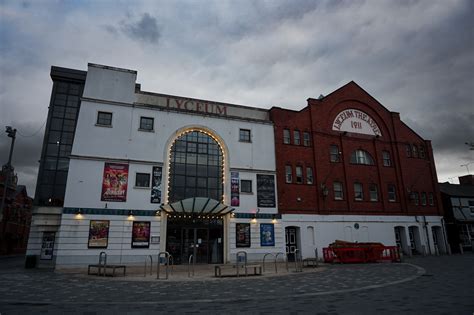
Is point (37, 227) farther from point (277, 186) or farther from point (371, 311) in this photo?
point (371, 311)

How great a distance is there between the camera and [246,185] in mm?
25125

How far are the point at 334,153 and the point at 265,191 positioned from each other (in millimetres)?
8979

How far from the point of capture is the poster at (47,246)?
23533 mm

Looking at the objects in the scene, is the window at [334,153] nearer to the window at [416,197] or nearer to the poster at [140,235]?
the window at [416,197]

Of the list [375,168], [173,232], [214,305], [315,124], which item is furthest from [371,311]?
[375,168]

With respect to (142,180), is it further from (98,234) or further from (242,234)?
(242,234)

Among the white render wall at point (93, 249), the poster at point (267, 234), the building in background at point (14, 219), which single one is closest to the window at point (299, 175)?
the poster at point (267, 234)

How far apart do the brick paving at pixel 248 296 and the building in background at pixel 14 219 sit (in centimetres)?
3932

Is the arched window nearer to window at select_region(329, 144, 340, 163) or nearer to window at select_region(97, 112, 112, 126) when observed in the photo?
window at select_region(97, 112, 112, 126)

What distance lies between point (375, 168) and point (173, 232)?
2144 centimetres

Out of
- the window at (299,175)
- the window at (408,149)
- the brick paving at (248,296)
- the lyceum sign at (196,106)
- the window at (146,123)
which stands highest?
the lyceum sign at (196,106)

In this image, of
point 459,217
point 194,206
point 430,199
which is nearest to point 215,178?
point 194,206

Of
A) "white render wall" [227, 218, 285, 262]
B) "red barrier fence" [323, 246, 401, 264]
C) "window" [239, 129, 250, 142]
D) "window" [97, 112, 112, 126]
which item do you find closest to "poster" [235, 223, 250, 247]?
"white render wall" [227, 218, 285, 262]

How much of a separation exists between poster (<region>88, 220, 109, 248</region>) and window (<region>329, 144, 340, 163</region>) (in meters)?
20.7
